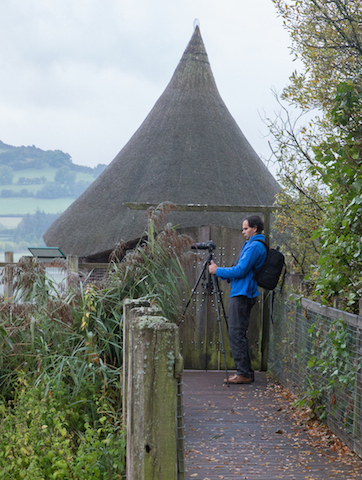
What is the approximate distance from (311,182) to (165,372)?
409cm

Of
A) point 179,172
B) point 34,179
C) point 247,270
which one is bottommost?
point 247,270

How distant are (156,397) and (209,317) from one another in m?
4.68

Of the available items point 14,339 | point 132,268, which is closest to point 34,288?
point 14,339

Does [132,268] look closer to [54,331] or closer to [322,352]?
[54,331]

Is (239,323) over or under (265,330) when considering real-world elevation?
over

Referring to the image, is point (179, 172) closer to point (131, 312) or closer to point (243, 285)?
point (243, 285)

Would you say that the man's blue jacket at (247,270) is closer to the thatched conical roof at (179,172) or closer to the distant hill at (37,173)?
the thatched conical roof at (179,172)

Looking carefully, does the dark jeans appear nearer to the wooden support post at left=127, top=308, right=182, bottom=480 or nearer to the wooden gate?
the wooden gate

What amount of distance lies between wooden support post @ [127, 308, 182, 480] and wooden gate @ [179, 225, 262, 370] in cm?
460

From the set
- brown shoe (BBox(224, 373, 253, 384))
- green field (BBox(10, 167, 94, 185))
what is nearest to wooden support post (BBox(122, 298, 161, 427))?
brown shoe (BBox(224, 373, 253, 384))

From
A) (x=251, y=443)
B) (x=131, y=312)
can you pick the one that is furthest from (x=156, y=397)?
(x=251, y=443)

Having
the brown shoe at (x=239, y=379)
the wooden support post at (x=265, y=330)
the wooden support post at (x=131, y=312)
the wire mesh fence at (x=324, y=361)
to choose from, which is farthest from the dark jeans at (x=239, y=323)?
the wooden support post at (x=131, y=312)

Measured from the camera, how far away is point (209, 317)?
6680mm

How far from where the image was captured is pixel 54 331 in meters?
4.49
